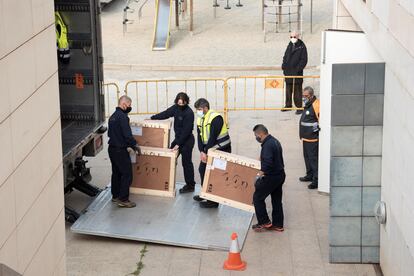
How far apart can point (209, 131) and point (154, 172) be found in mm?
1114

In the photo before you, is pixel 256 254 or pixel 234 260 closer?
pixel 234 260

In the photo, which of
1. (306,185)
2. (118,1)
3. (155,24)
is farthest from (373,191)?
(118,1)

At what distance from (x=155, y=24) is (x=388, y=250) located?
56.7 ft

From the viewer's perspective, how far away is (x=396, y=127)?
405 inches

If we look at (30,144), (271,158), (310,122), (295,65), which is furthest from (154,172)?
(295,65)

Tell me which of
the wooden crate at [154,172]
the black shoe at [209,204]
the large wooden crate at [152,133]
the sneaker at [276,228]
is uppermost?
the large wooden crate at [152,133]

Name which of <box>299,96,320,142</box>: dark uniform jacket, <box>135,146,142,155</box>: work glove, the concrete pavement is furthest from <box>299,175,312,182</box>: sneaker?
<box>135,146,142,155</box>: work glove

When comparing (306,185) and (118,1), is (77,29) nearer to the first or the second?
(306,185)

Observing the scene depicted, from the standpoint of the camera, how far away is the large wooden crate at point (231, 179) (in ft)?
42.2

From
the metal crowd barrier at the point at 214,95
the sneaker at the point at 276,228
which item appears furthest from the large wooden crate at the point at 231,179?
the metal crowd barrier at the point at 214,95

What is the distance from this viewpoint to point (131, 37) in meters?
27.9

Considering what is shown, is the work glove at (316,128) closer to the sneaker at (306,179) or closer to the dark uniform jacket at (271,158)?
the sneaker at (306,179)

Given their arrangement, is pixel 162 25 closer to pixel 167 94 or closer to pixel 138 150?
pixel 167 94

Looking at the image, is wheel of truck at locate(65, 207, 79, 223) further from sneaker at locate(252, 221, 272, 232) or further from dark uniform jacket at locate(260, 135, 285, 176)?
dark uniform jacket at locate(260, 135, 285, 176)
